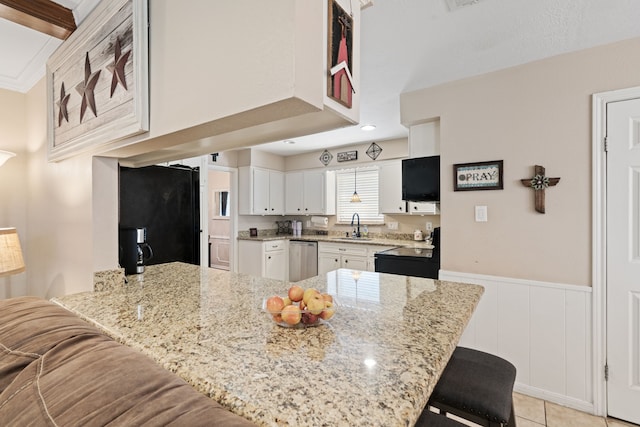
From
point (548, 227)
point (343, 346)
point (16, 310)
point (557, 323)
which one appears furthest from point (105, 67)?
point (557, 323)

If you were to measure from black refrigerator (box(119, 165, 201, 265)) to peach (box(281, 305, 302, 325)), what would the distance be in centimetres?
188

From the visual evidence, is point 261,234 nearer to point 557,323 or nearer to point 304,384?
point 557,323

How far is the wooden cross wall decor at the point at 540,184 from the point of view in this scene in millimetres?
2041

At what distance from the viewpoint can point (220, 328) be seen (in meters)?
1.03

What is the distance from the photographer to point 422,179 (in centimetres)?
263

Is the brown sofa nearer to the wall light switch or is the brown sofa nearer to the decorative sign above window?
the wall light switch

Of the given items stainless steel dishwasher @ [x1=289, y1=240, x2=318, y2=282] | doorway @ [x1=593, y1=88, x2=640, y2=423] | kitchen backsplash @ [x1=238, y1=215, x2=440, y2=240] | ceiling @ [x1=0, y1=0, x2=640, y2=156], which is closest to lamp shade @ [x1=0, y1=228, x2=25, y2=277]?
ceiling @ [x1=0, y1=0, x2=640, y2=156]

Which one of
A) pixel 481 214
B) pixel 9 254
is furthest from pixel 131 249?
pixel 481 214

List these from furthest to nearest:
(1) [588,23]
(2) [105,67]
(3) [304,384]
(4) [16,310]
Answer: (1) [588,23], (2) [105,67], (4) [16,310], (3) [304,384]

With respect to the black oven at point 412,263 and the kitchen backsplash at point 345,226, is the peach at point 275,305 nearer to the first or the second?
the black oven at point 412,263

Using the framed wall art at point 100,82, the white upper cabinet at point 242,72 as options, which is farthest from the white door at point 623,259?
the framed wall art at point 100,82

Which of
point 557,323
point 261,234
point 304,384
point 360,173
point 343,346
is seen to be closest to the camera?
point 304,384

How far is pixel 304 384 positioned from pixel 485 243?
2062 mm

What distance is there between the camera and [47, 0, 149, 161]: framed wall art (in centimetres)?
113
